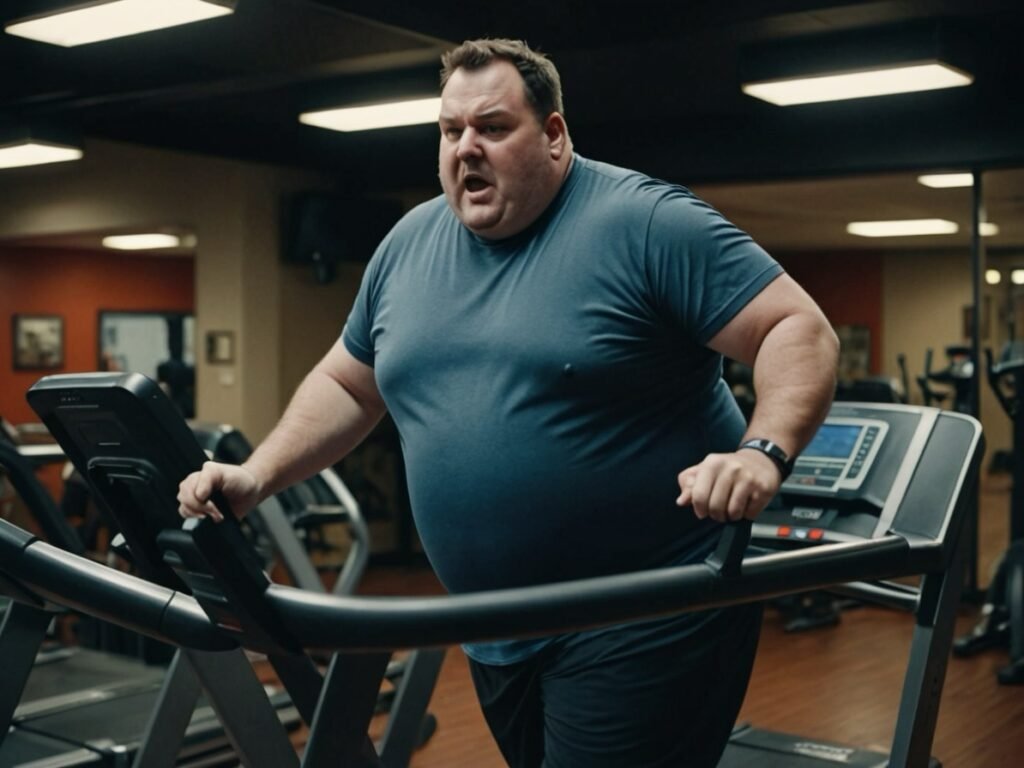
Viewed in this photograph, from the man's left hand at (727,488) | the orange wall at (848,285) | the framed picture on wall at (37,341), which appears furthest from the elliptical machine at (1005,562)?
the framed picture on wall at (37,341)

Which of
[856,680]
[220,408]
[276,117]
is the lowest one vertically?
[856,680]

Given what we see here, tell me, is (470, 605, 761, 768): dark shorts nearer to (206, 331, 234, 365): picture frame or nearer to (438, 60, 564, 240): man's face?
(438, 60, 564, 240): man's face

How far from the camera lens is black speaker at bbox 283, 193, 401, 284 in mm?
7160

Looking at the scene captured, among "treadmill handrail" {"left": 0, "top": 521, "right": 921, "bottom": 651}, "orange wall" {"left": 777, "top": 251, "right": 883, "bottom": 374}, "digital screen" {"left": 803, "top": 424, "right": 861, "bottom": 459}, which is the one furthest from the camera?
"orange wall" {"left": 777, "top": 251, "right": 883, "bottom": 374}

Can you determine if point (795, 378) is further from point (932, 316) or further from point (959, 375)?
point (932, 316)

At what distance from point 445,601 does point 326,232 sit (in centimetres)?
610

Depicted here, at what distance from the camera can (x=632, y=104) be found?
6488 millimetres

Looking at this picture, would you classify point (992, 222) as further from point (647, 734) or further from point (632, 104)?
point (647, 734)

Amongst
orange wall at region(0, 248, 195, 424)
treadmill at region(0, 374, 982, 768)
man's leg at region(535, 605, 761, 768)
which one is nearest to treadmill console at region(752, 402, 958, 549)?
treadmill at region(0, 374, 982, 768)

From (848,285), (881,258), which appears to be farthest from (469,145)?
(848,285)

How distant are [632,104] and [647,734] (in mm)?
5177

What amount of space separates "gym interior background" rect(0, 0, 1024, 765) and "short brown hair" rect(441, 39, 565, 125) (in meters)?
2.52

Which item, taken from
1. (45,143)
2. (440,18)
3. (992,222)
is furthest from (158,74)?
(992,222)

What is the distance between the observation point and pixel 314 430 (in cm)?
190
